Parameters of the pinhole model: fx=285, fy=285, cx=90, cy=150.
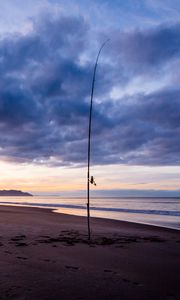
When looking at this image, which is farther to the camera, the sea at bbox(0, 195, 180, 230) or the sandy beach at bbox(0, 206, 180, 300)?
the sea at bbox(0, 195, 180, 230)

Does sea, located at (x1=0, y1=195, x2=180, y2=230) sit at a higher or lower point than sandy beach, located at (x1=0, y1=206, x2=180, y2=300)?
higher

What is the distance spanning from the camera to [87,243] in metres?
9.01

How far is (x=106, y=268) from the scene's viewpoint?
5.77 metres

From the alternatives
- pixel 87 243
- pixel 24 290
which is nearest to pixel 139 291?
pixel 24 290

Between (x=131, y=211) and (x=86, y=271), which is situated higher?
(x=131, y=211)

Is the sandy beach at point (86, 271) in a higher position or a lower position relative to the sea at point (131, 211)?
lower

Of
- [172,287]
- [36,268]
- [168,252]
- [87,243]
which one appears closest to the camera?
[172,287]

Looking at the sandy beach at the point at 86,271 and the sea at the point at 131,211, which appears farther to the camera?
the sea at the point at 131,211

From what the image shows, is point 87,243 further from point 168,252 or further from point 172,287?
point 172,287

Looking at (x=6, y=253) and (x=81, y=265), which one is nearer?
(x=81, y=265)

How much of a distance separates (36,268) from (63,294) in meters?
1.49

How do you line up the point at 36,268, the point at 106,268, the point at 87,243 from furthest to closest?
the point at 87,243
the point at 106,268
the point at 36,268

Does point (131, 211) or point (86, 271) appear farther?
point (131, 211)

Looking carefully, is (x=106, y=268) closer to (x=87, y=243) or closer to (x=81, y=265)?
(x=81, y=265)
